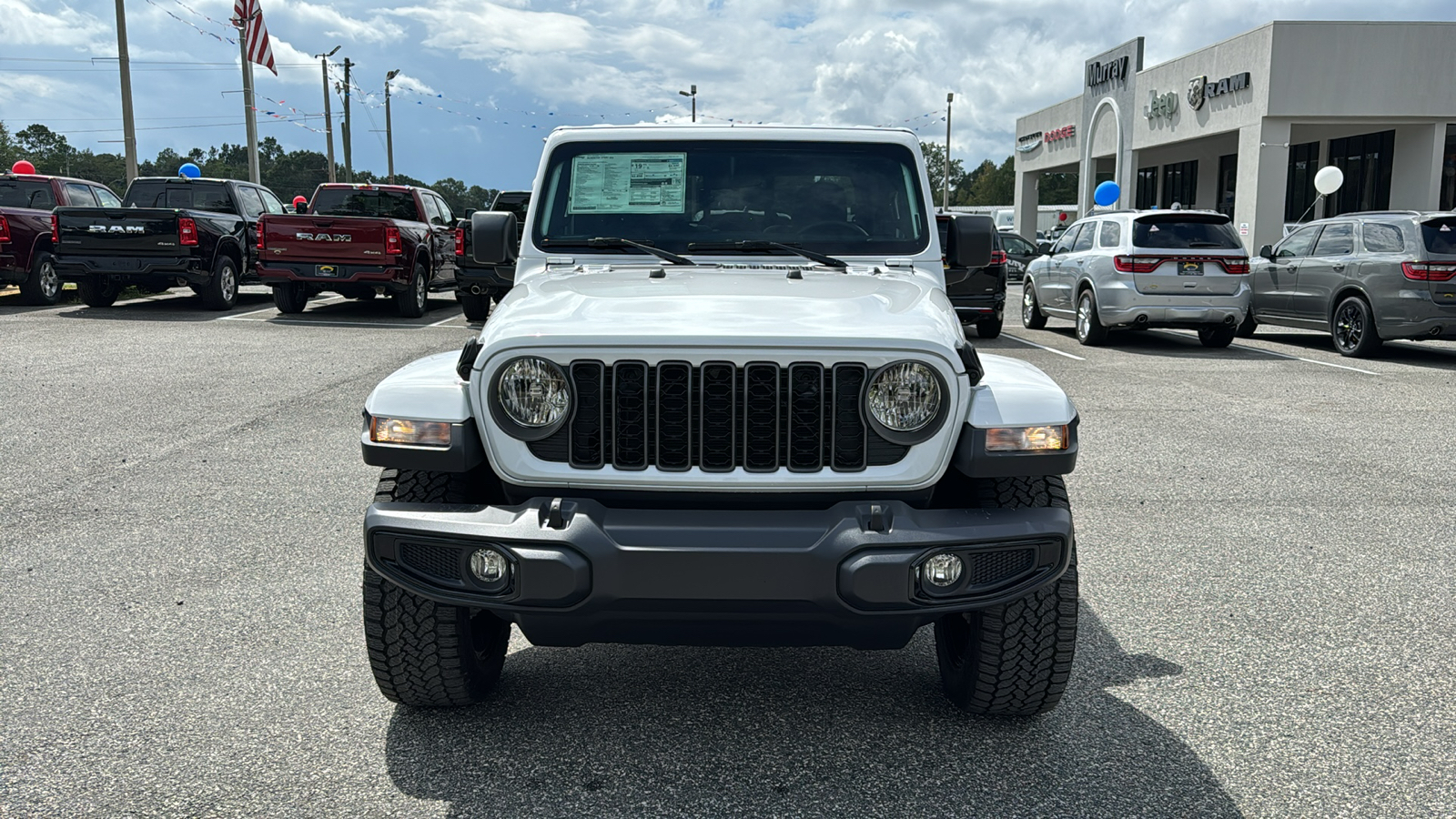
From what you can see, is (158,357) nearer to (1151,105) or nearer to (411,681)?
(411,681)

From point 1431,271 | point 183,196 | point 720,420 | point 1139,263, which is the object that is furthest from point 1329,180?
point 720,420

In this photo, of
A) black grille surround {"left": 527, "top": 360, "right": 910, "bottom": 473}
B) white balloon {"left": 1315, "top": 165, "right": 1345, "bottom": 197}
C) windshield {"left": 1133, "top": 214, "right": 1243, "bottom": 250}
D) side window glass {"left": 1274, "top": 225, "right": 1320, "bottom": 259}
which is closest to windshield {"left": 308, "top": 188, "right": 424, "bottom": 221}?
windshield {"left": 1133, "top": 214, "right": 1243, "bottom": 250}

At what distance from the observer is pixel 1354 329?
14.0 meters

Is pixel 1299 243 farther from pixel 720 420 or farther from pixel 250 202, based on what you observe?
pixel 250 202

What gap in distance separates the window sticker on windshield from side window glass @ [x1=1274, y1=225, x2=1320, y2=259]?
1274 cm

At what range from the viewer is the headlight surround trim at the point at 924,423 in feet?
9.91

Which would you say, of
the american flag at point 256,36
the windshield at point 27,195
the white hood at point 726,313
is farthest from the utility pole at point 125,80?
the white hood at point 726,313

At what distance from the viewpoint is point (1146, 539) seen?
566cm

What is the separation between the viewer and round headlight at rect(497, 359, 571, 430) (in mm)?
3057

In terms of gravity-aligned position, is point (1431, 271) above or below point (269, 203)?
below

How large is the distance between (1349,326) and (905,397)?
1294 cm

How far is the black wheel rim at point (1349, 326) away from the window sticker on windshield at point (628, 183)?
38.6 ft

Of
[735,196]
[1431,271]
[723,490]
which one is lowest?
[723,490]

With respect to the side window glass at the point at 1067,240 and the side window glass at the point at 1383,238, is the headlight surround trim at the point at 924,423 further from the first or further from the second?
the side window glass at the point at 1067,240
